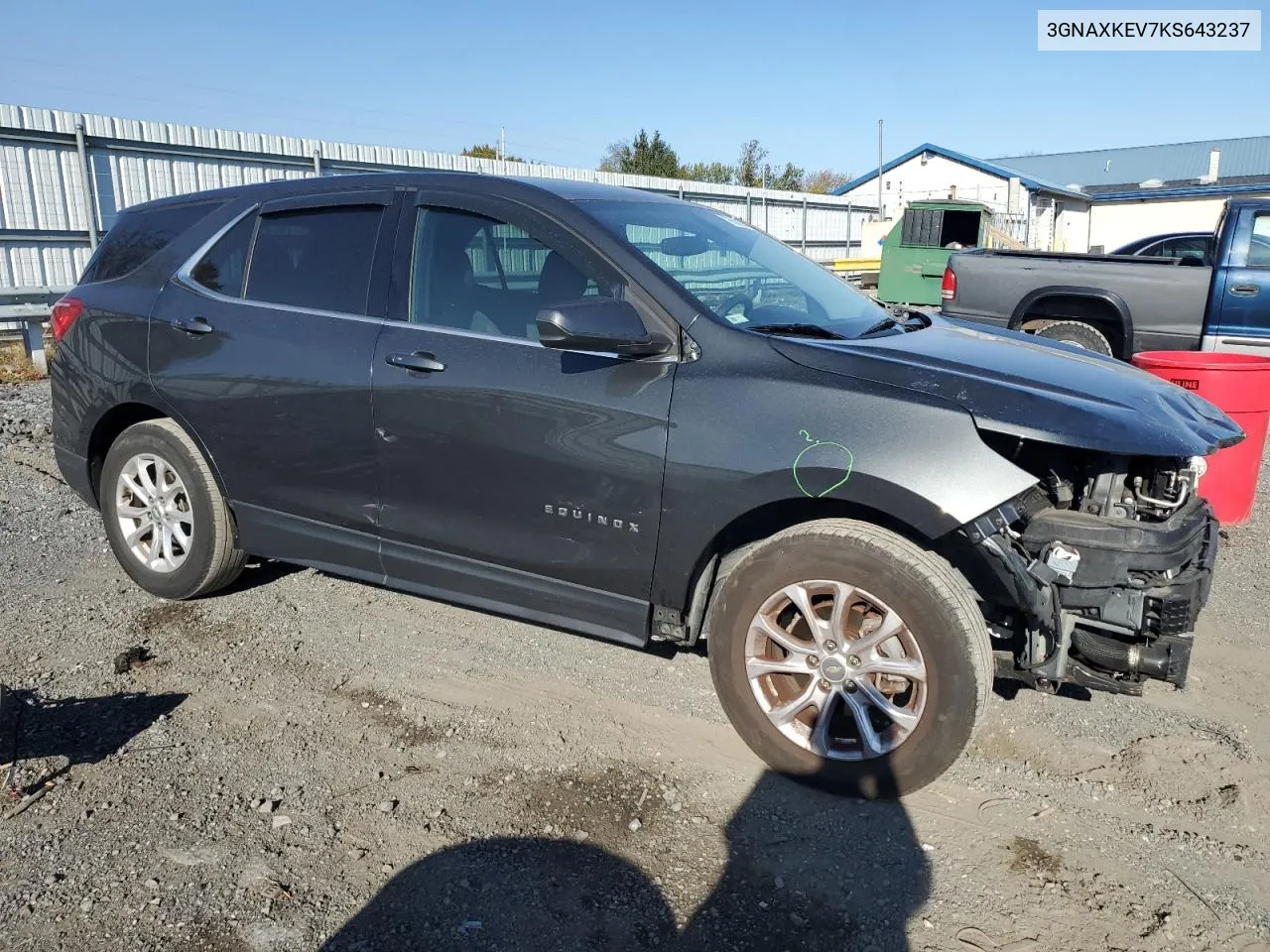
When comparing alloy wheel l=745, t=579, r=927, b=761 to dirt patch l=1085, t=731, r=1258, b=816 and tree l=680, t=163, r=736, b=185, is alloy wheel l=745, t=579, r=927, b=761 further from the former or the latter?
tree l=680, t=163, r=736, b=185

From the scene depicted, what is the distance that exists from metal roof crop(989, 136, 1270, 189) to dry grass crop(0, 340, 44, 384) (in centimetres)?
5507

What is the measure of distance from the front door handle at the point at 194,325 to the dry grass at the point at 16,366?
748 cm

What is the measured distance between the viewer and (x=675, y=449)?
10.7 feet

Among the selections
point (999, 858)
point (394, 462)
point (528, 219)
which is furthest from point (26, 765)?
point (999, 858)

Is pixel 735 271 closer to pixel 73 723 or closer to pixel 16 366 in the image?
pixel 73 723

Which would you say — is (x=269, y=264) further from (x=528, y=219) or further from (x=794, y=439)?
(x=794, y=439)

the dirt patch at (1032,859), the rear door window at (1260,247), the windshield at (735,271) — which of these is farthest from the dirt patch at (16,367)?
the rear door window at (1260,247)

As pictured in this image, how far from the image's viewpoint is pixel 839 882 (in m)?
2.74

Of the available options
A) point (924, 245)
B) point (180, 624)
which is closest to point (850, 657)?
point (180, 624)

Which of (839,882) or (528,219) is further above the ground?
(528,219)

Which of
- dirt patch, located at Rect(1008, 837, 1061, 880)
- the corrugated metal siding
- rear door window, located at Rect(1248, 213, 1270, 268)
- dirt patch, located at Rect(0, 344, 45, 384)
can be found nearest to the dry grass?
dirt patch, located at Rect(0, 344, 45, 384)

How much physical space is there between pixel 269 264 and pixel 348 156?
539 inches

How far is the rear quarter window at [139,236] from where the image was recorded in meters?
4.59

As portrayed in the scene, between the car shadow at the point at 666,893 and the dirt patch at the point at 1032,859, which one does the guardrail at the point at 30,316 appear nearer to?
the car shadow at the point at 666,893
